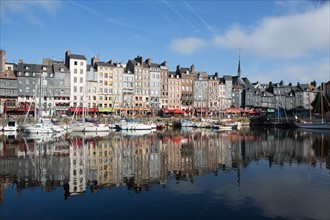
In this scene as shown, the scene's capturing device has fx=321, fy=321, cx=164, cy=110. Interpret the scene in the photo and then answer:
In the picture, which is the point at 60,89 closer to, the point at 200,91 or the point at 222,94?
the point at 200,91

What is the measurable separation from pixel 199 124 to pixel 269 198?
64.4 metres

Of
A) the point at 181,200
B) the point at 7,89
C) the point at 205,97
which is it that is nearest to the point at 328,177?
the point at 181,200

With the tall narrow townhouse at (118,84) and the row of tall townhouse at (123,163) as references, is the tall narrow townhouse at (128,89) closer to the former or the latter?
the tall narrow townhouse at (118,84)

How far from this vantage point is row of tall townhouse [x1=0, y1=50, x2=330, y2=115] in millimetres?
76375

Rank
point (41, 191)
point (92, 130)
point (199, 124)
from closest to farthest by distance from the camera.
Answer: point (41, 191)
point (92, 130)
point (199, 124)

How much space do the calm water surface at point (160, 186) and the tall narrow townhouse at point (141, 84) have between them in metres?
63.9

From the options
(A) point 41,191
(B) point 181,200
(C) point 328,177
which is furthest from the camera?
(C) point 328,177

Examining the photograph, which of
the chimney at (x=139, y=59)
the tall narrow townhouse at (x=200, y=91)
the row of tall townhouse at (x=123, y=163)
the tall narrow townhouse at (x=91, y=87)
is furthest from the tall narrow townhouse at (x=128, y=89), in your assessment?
the row of tall townhouse at (x=123, y=163)

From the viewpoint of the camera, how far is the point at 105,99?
8938cm

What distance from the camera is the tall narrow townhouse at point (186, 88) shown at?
104 m

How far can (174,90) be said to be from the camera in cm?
10206

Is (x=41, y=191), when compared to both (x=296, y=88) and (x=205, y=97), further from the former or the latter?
(x=296, y=88)

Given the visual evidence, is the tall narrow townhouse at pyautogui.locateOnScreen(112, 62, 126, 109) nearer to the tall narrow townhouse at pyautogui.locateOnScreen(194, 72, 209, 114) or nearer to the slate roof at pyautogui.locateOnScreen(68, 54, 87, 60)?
the slate roof at pyautogui.locateOnScreen(68, 54, 87, 60)

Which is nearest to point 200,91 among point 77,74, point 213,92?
point 213,92
